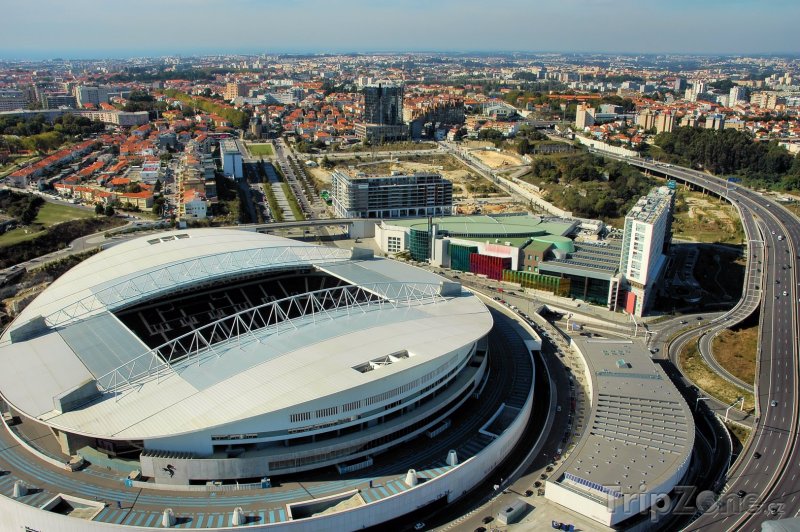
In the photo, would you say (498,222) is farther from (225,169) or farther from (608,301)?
(225,169)

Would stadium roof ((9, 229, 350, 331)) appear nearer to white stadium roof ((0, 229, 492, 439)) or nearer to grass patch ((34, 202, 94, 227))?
white stadium roof ((0, 229, 492, 439))

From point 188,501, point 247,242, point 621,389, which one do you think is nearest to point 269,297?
point 247,242

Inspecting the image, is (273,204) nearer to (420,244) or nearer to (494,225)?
(420,244)

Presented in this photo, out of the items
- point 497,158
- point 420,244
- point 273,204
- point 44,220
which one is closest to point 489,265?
point 420,244

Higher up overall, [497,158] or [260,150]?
[260,150]

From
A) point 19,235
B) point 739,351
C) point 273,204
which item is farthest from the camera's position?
point 273,204

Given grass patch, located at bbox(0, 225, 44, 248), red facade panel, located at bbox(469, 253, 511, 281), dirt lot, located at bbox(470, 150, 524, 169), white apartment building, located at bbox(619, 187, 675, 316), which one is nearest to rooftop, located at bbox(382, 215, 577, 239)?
red facade panel, located at bbox(469, 253, 511, 281)
